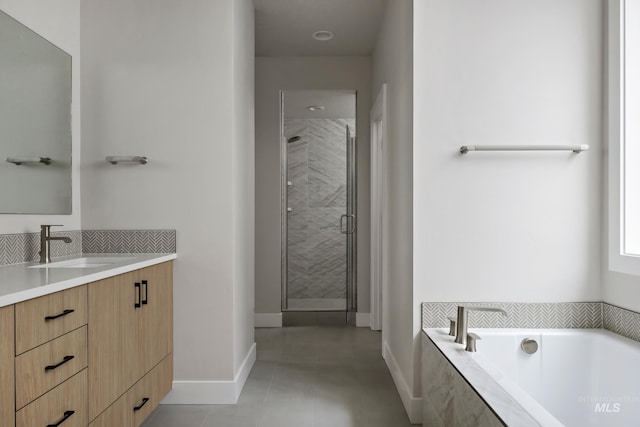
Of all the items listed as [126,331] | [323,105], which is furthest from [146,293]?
[323,105]

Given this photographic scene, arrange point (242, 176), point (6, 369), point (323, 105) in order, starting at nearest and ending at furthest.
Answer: point (6, 369) → point (242, 176) → point (323, 105)

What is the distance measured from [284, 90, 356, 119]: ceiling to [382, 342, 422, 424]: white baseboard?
2435 mm

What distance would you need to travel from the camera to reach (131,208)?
8.65 ft

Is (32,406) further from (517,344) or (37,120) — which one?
(517,344)

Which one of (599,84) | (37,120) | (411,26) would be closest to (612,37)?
(599,84)

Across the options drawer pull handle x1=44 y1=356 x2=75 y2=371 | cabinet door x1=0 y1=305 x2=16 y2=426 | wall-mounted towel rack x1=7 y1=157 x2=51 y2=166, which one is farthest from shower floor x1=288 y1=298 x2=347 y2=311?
cabinet door x1=0 y1=305 x2=16 y2=426

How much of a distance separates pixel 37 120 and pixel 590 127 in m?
2.71

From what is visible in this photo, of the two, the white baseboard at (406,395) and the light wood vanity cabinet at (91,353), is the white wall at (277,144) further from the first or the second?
the light wood vanity cabinet at (91,353)

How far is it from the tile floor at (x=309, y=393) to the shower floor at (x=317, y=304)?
0.71 metres

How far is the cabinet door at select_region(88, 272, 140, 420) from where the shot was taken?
1720 millimetres

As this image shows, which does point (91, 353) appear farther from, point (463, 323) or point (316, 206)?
point (316, 206)

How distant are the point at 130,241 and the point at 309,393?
4.50 feet

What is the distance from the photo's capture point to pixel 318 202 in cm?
469

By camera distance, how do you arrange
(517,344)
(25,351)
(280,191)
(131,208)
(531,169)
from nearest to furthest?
(25,351), (517,344), (531,169), (131,208), (280,191)
